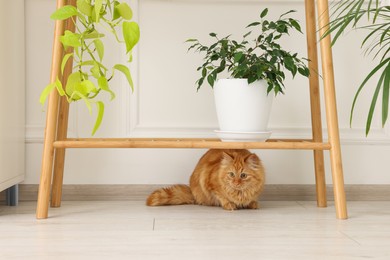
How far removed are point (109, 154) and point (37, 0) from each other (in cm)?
58

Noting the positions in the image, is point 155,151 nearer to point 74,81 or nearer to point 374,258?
point 74,81

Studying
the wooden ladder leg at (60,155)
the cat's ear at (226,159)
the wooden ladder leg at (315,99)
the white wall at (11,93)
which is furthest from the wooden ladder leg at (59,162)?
the wooden ladder leg at (315,99)

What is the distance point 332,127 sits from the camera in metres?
1.68

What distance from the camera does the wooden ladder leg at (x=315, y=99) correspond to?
1904mm

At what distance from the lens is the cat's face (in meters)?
1.84

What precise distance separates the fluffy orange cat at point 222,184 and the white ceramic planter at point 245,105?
178 mm

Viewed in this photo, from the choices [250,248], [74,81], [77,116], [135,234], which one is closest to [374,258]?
[250,248]

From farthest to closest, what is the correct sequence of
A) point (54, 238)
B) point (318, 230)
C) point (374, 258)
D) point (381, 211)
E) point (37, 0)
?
point (37, 0) → point (381, 211) → point (318, 230) → point (54, 238) → point (374, 258)

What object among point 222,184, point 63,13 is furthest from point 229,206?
point 63,13

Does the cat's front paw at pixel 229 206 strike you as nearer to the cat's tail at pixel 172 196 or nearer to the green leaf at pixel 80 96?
the cat's tail at pixel 172 196

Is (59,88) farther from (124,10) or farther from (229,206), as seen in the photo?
(229,206)

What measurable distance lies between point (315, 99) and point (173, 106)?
495mm

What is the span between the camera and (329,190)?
2092 millimetres

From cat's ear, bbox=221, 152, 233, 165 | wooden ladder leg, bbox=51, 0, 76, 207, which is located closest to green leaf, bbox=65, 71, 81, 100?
wooden ladder leg, bbox=51, 0, 76, 207
